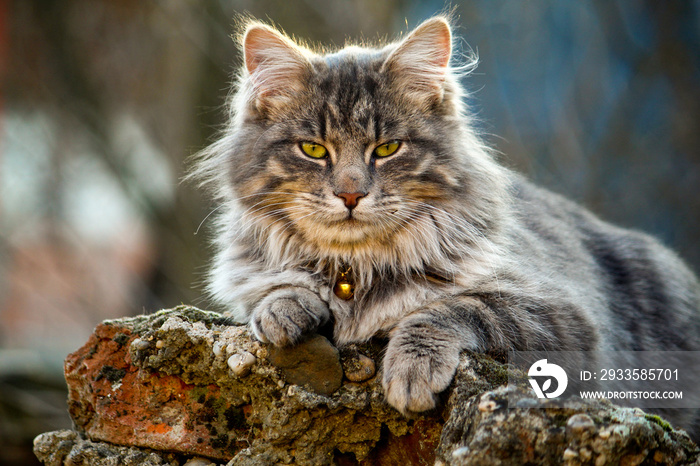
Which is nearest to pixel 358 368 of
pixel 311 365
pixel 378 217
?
pixel 311 365

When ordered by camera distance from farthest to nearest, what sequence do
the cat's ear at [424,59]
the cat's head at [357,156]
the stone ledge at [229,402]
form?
the cat's ear at [424,59]
the cat's head at [357,156]
the stone ledge at [229,402]

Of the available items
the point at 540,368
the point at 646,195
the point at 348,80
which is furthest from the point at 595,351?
the point at 646,195

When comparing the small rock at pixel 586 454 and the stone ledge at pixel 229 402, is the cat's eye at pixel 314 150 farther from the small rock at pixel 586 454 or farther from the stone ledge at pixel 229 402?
the small rock at pixel 586 454

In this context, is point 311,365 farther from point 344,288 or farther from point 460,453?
point 460,453

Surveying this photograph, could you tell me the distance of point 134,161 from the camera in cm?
703

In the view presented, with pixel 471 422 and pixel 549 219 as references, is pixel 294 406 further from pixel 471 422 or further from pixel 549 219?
pixel 549 219

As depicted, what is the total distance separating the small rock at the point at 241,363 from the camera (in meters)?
2.36

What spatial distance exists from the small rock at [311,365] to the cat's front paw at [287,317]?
0.13 ft

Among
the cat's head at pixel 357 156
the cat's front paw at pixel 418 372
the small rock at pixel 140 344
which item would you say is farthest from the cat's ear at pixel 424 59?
the small rock at pixel 140 344

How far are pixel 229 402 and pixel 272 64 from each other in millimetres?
1473

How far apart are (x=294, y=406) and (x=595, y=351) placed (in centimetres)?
129

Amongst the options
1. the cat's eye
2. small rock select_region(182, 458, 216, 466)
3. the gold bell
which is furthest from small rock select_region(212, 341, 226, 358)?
the cat's eye

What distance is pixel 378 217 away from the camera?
262cm

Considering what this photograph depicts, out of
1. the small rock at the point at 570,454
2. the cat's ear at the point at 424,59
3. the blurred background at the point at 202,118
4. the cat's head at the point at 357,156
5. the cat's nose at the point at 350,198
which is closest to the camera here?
the small rock at the point at 570,454
